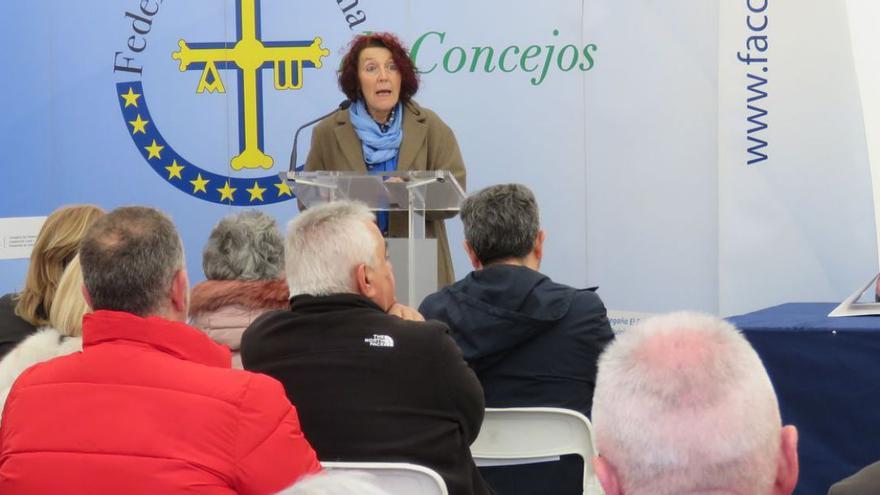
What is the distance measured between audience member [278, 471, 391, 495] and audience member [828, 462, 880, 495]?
2.31 feet

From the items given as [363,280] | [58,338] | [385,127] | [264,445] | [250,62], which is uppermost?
[250,62]

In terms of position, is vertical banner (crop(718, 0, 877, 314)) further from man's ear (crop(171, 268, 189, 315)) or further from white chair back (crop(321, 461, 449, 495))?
man's ear (crop(171, 268, 189, 315))

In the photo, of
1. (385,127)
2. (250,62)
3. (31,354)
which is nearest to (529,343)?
(31,354)

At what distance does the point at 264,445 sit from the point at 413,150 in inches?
105

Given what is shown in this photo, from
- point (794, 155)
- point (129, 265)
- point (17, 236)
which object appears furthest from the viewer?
point (17, 236)

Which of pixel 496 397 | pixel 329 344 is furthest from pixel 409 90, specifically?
pixel 329 344

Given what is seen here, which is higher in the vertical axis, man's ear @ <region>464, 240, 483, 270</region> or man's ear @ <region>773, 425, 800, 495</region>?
man's ear @ <region>464, 240, 483, 270</region>

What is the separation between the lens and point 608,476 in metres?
1.22

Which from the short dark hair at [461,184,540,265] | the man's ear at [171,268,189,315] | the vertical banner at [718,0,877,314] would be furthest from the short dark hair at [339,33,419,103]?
the man's ear at [171,268,189,315]

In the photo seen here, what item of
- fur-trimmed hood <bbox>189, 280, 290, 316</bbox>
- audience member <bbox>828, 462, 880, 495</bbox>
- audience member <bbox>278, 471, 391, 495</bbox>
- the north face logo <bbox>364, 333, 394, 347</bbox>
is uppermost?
audience member <bbox>278, 471, 391, 495</bbox>

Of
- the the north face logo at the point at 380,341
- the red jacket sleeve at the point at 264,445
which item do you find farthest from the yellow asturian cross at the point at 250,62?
the red jacket sleeve at the point at 264,445

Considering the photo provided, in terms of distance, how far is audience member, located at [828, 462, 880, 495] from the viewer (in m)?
1.35

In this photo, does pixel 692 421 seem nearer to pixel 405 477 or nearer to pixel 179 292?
pixel 405 477

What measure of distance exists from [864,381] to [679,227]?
6.08 feet
